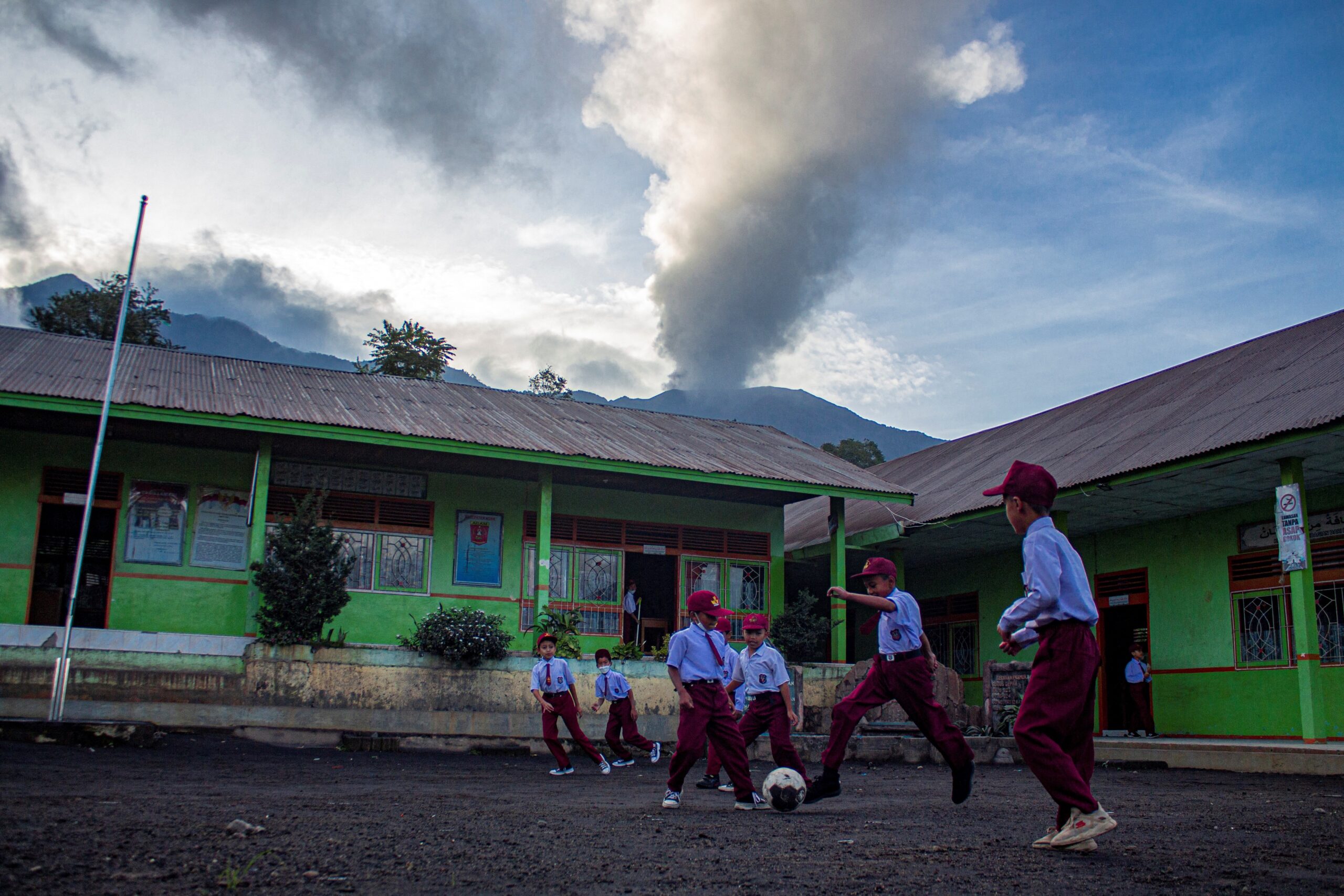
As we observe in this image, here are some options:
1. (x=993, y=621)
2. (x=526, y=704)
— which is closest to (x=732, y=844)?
(x=526, y=704)

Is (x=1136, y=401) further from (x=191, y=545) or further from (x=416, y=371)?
(x=416, y=371)

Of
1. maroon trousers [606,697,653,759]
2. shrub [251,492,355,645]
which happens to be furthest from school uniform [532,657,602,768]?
shrub [251,492,355,645]

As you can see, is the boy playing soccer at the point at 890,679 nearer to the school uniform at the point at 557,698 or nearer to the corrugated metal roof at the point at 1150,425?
the school uniform at the point at 557,698

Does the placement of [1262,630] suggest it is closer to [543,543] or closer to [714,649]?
[543,543]

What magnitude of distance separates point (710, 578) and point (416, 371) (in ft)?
41.2

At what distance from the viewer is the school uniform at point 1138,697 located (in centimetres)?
1678

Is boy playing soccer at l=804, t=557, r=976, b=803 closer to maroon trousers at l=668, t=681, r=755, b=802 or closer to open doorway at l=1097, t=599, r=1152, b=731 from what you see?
maroon trousers at l=668, t=681, r=755, b=802

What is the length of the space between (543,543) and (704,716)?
9069 mm

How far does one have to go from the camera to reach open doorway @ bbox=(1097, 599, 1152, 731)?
60.5 feet

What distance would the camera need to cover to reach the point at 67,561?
16531 millimetres

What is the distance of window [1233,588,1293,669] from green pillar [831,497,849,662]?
19.3 feet

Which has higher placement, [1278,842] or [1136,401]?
[1136,401]

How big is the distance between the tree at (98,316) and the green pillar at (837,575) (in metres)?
17.3

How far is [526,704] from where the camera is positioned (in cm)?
1469
